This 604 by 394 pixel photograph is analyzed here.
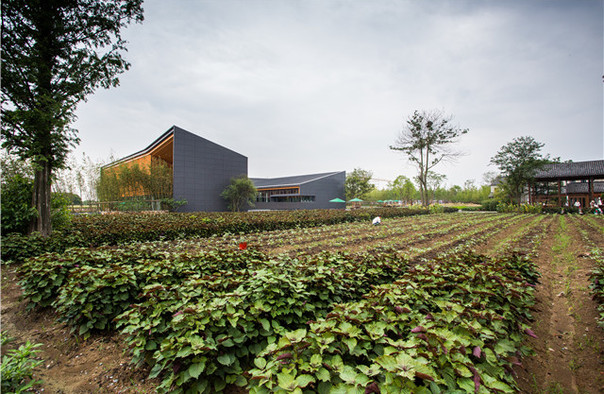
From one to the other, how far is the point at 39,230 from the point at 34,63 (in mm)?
3875

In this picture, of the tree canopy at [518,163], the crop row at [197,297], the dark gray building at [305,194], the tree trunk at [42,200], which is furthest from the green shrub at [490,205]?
the tree trunk at [42,200]

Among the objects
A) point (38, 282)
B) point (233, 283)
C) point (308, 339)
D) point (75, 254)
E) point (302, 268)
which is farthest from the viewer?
point (75, 254)

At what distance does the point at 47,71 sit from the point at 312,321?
8541mm

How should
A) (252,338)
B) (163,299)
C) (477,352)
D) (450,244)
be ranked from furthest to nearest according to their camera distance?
(450,244)
(163,299)
(252,338)
(477,352)

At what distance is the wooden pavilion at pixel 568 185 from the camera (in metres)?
24.2

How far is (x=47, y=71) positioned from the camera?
20.1ft

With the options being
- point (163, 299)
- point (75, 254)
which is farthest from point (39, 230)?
point (163, 299)

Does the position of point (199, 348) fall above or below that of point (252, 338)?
above

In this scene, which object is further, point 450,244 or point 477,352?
point 450,244

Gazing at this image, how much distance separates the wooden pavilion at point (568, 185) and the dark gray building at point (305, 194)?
23.5 m

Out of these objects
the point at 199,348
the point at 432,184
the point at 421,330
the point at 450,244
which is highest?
the point at 432,184

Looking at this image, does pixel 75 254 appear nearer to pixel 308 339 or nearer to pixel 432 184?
pixel 308 339

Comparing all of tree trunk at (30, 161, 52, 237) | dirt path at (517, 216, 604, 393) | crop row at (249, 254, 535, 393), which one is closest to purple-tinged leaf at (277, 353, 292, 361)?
crop row at (249, 254, 535, 393)

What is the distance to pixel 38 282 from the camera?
126 inches
